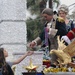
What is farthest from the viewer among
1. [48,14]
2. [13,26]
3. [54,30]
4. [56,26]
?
[13,26]

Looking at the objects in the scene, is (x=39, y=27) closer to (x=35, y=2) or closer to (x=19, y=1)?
(x=35, y=2)

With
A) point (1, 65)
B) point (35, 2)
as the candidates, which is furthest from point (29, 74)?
point (35, 2)

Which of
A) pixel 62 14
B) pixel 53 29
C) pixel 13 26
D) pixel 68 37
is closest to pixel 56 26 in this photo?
pixel 53 29

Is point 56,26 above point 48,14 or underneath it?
underneath

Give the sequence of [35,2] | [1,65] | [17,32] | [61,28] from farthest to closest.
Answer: [35,2]
[17,32]
[61,28]
[1,65]

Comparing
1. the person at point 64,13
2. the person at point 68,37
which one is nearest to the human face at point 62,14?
the person at point 64,13

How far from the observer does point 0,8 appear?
44.7 ft

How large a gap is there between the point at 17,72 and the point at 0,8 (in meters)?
3.21

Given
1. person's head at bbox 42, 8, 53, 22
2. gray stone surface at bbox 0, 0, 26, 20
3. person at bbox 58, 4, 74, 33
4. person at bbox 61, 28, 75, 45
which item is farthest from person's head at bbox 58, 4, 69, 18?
gray stone surface at bbox 0, 0, 26, 20

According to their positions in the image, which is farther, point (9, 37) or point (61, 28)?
point (9, 37)

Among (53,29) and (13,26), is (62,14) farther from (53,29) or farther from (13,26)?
(13,26)

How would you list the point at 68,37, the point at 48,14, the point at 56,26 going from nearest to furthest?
the point at 68,37
the point at 56,26
the point at 48,14

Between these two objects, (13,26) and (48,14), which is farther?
(13,26)

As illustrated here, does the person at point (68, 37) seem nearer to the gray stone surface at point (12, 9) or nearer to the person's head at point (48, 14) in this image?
the person's head at point (48, 14)
